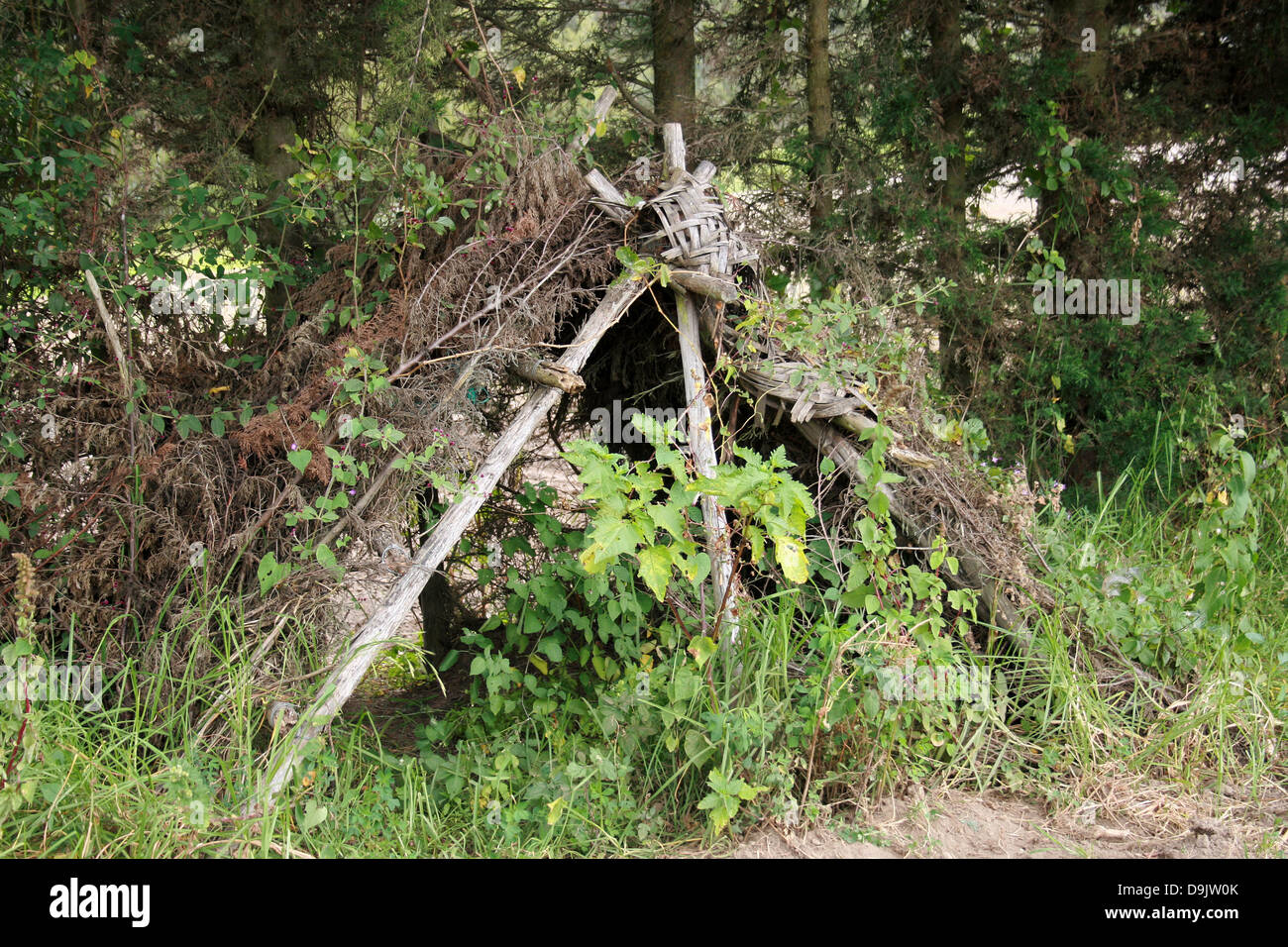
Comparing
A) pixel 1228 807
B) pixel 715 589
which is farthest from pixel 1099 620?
pixel 715 589

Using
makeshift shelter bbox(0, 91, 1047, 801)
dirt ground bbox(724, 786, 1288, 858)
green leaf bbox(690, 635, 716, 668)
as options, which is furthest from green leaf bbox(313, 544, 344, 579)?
dirt ground bbox(724, 786, 1288, 858)

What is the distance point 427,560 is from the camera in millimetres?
3508

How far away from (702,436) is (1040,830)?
1.89 meters

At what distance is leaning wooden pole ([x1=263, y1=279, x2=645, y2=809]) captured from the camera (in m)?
3.20

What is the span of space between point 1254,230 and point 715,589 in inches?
209

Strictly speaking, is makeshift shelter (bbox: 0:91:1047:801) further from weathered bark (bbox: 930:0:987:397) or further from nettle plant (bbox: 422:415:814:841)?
weathered bark (bbox: 930:0:987:397)

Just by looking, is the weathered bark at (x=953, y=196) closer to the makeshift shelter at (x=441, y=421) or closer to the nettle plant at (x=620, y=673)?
the makeshift shelter at (x=441, y=421)

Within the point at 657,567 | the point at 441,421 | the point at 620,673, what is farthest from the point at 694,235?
the point at 620,673

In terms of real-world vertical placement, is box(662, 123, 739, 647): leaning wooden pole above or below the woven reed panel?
below

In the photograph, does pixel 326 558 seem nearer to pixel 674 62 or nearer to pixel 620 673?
pixel 620 673

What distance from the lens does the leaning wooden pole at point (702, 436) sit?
3.61 metres

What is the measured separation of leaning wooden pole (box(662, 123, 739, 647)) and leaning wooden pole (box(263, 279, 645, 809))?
281 millimetres

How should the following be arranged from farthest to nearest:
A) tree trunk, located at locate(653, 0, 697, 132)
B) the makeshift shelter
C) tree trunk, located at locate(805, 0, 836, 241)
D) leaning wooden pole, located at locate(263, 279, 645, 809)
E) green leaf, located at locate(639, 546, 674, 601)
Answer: tree trunk, located at locate(653, 0, 697, 132)
tree trunk, located at locate(805, 0, 836, 241)
the makeshift shelter
leaning wooden pole, located at locate(263, 279, 645, 809)
green leaf, located at locate(639, 546, 674, 601)

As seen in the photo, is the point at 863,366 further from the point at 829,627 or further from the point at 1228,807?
the point at 1228,807
